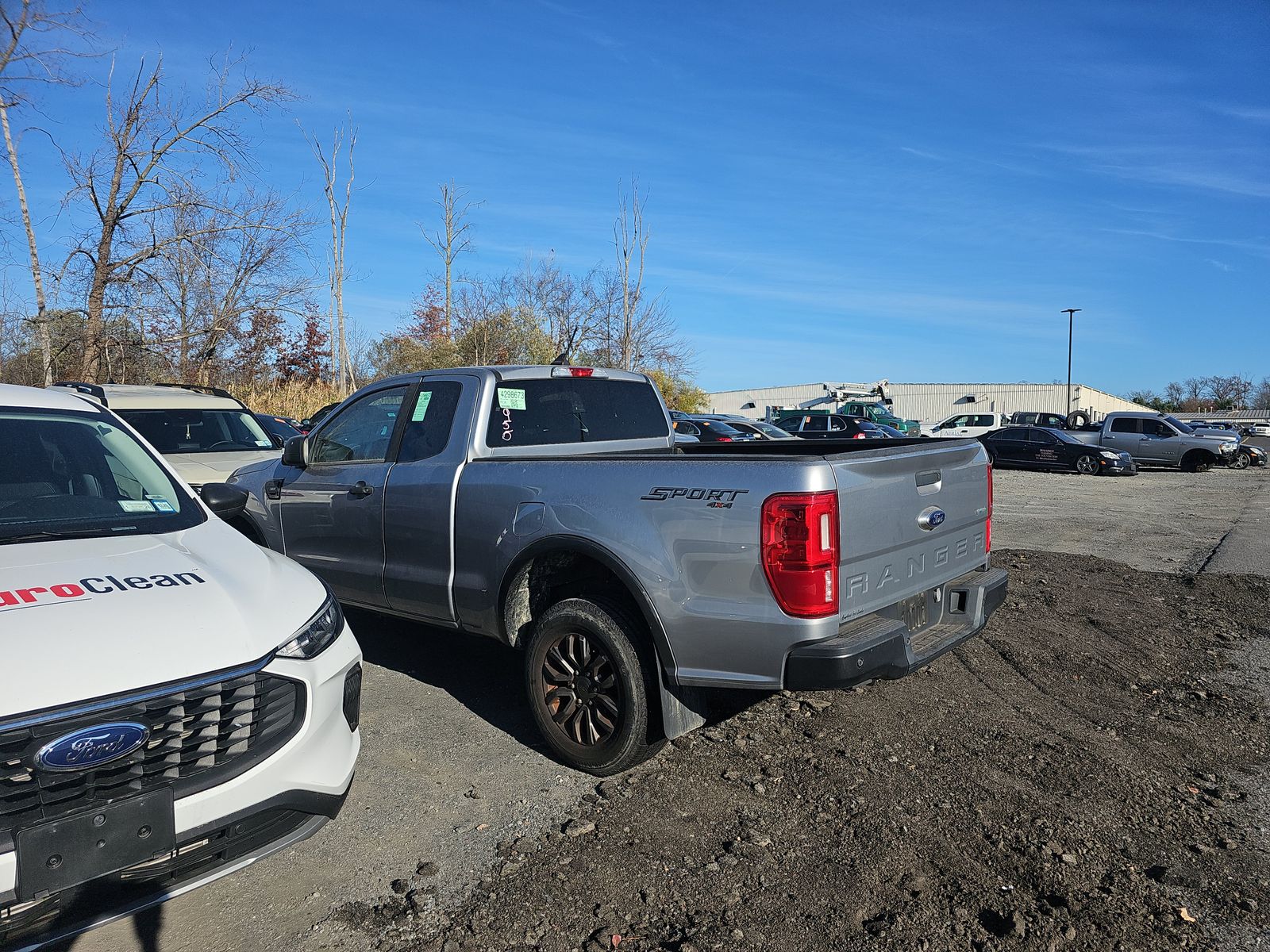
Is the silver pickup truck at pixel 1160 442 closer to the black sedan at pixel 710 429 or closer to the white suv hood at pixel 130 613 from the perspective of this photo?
the black sedan at pixel 710 429

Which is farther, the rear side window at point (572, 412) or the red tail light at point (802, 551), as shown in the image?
the rear side window at point (572, 412)

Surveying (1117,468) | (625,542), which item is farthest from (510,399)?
(1117,468)

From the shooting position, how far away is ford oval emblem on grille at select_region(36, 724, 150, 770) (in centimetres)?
225

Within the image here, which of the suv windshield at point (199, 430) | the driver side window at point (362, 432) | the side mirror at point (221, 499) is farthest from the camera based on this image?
the suv windshield at point (199, 430)

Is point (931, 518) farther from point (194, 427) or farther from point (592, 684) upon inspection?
point (194, 427)

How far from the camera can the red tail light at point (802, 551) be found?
129 inches

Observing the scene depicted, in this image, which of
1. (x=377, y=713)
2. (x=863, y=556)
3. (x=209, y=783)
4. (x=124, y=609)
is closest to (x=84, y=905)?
(x=209, y=783)

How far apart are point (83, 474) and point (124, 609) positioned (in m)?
1.44

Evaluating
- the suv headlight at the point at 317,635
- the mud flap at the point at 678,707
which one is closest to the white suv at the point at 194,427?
the suv headlight at the point at 317,635

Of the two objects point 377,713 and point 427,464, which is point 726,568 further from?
point 377,713

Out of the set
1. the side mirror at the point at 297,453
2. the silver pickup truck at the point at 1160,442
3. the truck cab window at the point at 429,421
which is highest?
the truck cab window at the point at 429,421

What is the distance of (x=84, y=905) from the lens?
7.49 ft

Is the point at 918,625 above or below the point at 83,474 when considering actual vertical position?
below

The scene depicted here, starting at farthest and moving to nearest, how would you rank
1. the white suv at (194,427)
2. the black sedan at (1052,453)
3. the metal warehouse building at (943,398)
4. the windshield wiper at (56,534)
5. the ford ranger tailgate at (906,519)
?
the metal warehouse building at (943,398) < the black sedan at (1052,453) < the white suv at (194,427) < the ford ranger tailgate at (906,519) < the windshield wiper at (56,534)
